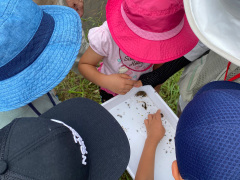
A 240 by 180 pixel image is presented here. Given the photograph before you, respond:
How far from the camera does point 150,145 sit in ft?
4.46

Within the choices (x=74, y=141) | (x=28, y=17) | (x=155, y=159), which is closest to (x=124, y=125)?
(x=155, y=159)

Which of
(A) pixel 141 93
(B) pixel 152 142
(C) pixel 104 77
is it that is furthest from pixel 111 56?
(B) pixel 152 142

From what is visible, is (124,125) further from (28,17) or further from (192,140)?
(28,17)

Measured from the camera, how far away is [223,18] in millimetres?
695

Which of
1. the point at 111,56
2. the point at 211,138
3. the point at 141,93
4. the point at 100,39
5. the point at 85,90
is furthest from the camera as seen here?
the point at 85,90

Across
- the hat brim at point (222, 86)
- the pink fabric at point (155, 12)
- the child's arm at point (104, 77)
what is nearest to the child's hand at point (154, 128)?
the child's arm at point (104, 77)

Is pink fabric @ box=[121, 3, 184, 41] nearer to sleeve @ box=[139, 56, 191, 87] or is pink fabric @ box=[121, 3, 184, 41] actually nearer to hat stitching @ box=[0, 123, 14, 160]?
sleeve @ box=[139, 56, 191, 87]

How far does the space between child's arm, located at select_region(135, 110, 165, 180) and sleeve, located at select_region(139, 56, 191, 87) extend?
266 mm

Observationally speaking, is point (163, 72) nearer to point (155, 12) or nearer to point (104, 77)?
point (104, 77)

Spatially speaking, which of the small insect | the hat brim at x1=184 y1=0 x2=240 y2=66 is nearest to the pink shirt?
the small insect

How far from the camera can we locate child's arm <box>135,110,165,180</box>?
4.13 ft

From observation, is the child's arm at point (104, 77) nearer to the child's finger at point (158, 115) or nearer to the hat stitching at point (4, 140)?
the child's finger at point (158, 115)

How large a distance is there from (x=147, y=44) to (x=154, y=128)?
65 cm

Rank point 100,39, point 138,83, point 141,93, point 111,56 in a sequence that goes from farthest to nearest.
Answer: point 141,93 → point 138,83 → point 111,56 → point 100,39
